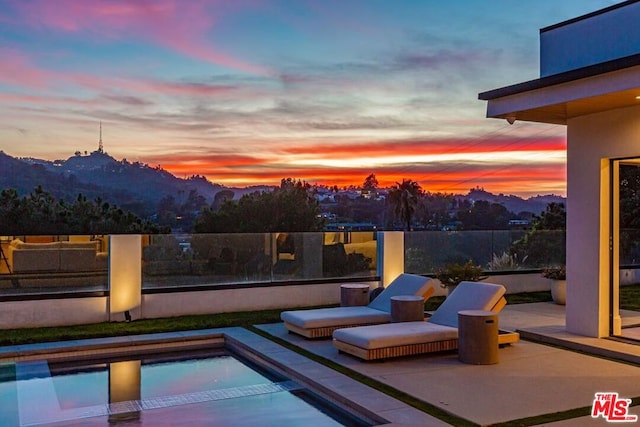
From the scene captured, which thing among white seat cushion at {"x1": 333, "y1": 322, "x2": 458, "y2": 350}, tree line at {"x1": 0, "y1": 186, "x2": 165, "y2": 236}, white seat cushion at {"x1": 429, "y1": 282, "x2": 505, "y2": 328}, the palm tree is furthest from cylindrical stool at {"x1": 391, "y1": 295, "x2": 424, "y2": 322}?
the palm tree

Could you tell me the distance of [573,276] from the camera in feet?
29.5

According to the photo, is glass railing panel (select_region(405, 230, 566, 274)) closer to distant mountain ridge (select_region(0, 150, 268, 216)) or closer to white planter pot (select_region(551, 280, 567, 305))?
white planter pot (select_region(551, 280, 567, 305))

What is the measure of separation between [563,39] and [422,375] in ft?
19.2

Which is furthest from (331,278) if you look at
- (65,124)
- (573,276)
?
(65,124)

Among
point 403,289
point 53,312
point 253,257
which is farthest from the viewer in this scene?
point 253,257

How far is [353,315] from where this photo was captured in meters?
8.98

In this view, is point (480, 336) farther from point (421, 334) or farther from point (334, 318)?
point (334, 318)

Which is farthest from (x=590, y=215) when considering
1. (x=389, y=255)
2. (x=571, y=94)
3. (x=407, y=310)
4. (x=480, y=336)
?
(x=389, y=255)

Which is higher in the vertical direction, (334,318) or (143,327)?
(334,318)

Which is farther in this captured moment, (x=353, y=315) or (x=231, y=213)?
(x=231, y=213)

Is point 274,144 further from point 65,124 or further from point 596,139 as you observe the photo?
point 596,139

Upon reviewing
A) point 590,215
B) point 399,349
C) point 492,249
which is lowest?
point 399,349

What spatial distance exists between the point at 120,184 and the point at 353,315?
2128 centimetres

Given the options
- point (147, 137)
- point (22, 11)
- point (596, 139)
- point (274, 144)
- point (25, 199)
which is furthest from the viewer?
point (25, 199)
